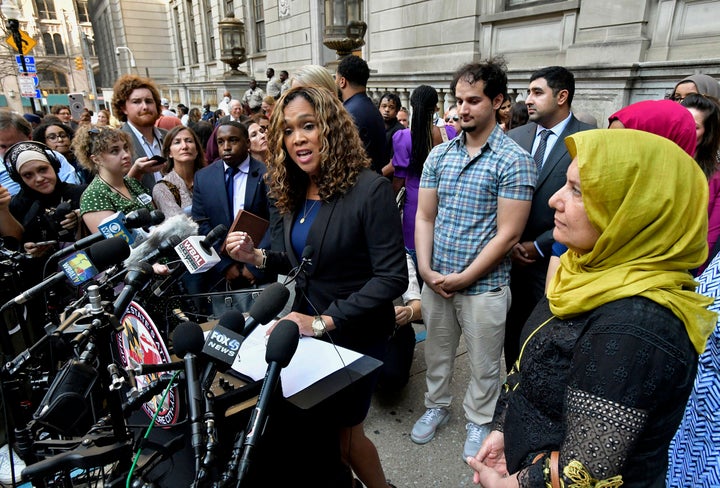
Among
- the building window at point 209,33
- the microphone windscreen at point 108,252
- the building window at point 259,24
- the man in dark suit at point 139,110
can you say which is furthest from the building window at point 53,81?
the microphone windscreen at point 108,252

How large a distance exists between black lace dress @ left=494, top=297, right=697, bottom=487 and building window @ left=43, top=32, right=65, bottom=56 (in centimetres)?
6791

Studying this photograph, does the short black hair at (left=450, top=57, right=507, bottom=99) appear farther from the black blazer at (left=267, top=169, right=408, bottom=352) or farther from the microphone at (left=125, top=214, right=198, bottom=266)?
the microphone at (left=125, top=214, right=198, bottom=266)

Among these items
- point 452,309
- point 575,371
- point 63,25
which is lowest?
point 452,309

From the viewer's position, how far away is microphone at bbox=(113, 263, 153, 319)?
1.20 meters

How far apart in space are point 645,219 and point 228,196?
2.88 m

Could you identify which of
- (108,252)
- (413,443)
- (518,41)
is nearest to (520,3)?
(518,41)

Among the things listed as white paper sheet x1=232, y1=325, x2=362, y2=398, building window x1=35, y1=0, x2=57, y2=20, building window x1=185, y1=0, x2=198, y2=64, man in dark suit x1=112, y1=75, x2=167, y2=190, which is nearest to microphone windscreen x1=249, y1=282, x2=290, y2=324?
white paper sheet x1=232, y1=325, x2=362, y2=398

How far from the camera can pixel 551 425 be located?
1333 mm

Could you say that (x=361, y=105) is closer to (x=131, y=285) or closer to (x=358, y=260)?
(x=358, y=260)

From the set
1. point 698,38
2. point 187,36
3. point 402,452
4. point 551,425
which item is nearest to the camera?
point 551,425

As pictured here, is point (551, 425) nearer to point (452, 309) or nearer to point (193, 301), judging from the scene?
point (452, 309)

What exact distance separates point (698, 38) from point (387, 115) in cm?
430

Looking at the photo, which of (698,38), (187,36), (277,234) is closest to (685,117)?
(277,234)

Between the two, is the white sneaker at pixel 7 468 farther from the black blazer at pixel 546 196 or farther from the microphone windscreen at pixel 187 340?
the black blazer at pixel 546 196
